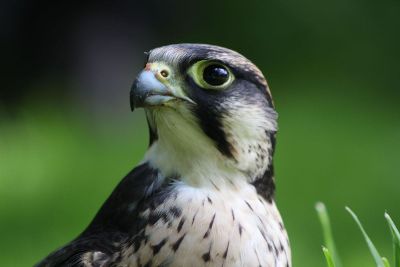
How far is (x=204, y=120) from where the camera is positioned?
2.14 meters

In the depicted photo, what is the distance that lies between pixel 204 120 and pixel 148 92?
0.55 feet

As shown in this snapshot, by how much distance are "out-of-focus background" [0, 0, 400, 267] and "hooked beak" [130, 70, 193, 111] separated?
226 cm

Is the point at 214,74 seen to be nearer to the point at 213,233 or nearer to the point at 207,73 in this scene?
the point at 207,73

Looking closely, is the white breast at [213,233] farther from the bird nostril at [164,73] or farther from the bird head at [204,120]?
the bird nostril at [164,73]

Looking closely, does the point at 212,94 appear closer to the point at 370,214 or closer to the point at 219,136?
the point at 219,136

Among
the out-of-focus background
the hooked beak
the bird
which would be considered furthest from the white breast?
the out-of-focus background

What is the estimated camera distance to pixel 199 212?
209 cm

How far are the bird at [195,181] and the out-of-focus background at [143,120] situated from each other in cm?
207

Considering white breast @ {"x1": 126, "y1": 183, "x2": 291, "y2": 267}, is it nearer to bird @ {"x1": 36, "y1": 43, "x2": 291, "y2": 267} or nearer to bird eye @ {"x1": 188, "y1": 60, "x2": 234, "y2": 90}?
bird @ {"x1": 36, "y1": 43, "x2": 291, "y2": 267}

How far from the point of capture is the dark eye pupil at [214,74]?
2.15 meters

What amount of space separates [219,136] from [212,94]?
0.10 m

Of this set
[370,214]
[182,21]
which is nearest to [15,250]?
[370,214]

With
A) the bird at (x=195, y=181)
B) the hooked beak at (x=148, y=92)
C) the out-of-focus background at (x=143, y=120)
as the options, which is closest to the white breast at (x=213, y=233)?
the bird at (x=195, y=181)

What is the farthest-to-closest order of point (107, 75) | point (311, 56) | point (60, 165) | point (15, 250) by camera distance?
point (311, 56), point (107, 75), point (60, 165), point (15, 250)
